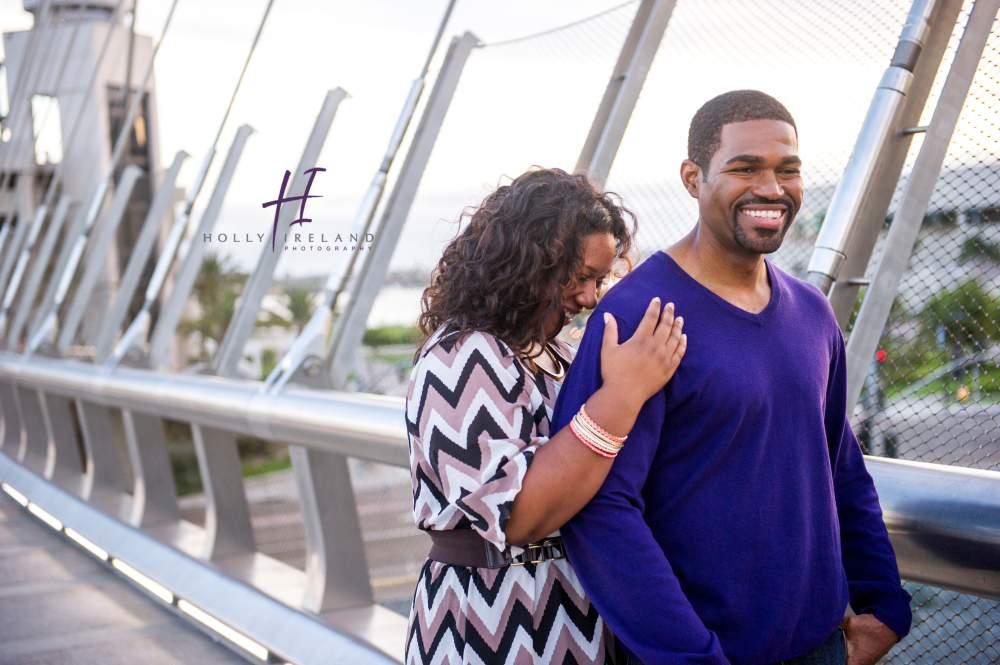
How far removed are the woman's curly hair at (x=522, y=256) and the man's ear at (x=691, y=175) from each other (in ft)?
0.56

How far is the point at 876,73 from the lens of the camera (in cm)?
202

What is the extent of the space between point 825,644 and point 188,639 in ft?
8.87

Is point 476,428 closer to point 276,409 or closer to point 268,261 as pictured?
point 276,409

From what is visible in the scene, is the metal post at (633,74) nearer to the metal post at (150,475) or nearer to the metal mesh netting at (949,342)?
the metal mesh netting at (949,342)

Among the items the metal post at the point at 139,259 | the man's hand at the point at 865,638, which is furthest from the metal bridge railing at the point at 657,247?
the metal post at the point at 139,259

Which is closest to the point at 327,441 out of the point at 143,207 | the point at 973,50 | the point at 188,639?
the point at 188,639

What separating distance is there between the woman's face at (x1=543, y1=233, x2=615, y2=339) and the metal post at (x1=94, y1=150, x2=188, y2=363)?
178 inches

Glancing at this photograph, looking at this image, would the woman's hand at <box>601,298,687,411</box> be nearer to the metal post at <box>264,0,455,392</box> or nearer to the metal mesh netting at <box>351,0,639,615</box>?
the metal mesh netting at <box>351,0,639,615</box>

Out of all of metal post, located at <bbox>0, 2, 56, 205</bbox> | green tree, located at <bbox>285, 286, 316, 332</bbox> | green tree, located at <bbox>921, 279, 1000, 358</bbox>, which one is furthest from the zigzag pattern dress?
metal post, located at <bbox>0, 2, 56, 205</bbox>

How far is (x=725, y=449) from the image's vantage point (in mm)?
1358

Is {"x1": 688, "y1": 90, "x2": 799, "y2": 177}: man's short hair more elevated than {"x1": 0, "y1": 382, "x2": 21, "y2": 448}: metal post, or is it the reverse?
{"x1": 688, "y1": 90, "x2": 799, "y2": 177}: man's short hair

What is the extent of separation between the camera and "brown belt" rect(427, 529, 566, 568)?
59.9 inches

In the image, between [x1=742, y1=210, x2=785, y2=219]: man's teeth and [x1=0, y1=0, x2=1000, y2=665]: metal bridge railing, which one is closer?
[x1=742, y1=210, x2=785, y2=219]: man's teeth

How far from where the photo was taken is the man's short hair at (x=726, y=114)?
1368 mm
